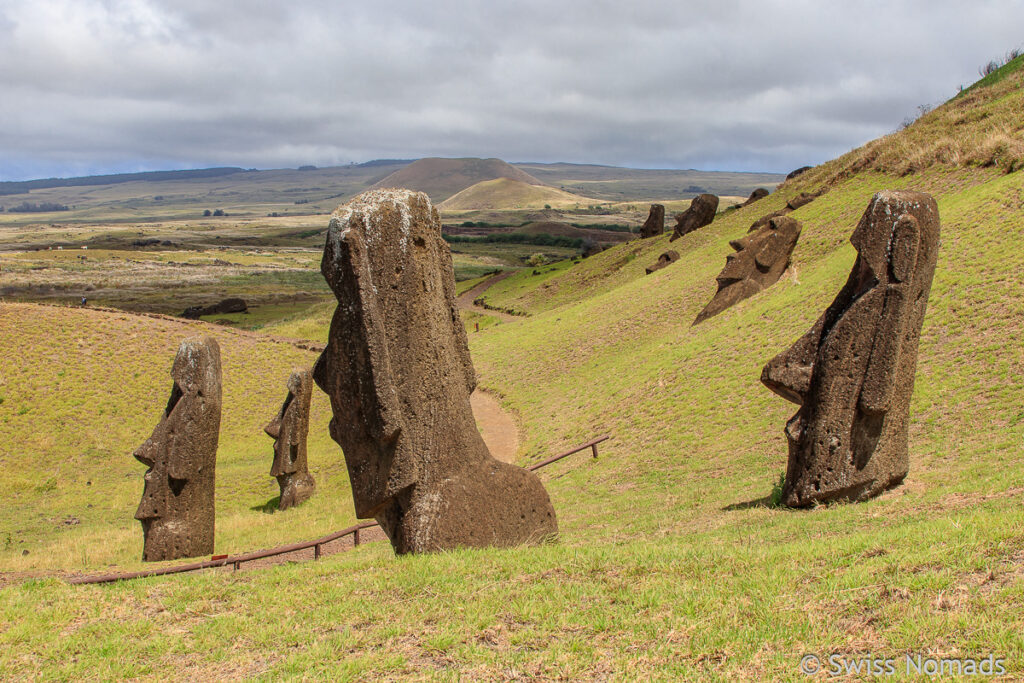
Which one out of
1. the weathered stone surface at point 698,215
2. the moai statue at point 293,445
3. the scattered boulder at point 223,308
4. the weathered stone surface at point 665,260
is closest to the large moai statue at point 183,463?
the moai statue at point 293,445

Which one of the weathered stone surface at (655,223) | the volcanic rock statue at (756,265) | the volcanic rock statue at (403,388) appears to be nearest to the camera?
the volcanic rock statue at (403,388)

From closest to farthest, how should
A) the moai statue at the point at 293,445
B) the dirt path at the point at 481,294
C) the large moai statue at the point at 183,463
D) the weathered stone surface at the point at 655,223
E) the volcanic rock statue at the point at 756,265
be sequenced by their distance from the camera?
the large moai statue at the point at 183,463 < the moai statue at the point at 293,445 < the volcanic rock statue at the point at 756,265 < the dirt path at the point at 481,294 < the weathered stone surface at the point at 655,223

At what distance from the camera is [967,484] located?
9.88 metres

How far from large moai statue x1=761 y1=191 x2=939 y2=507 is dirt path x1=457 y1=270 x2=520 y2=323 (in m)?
39.2

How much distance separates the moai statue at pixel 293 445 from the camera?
2083 centimetres

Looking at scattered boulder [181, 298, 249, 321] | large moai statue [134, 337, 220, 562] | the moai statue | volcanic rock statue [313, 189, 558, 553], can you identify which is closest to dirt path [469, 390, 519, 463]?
the moai statue

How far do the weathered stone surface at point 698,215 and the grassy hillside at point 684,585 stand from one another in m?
33.7

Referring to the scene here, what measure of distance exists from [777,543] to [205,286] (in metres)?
101

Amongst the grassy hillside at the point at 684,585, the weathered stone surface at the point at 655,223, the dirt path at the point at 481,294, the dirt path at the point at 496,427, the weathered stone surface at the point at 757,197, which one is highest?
the weathered stone surface at the point at 757,197

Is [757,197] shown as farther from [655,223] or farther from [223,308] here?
[223,308]

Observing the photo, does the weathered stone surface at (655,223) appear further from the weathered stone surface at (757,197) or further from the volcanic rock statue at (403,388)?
the volcanic rock statue at (403,388)

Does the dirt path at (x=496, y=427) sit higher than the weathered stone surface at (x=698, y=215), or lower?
lower

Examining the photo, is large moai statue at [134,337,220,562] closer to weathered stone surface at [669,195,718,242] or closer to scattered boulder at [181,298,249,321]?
weathered stone surface at [669,195,718,242]

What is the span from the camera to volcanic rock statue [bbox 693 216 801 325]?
89.3 ft
